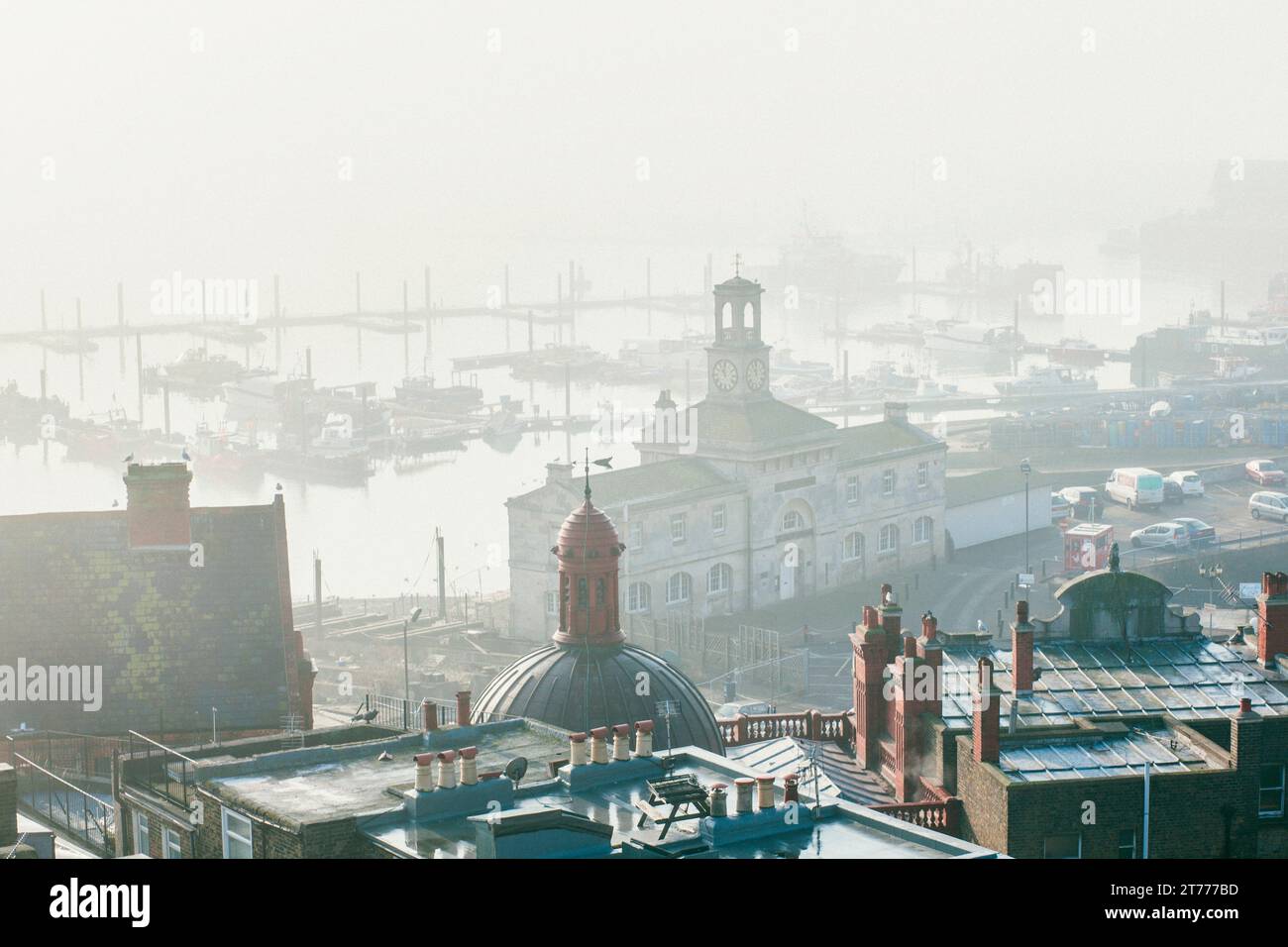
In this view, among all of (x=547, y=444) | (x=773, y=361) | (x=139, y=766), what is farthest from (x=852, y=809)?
(x=773, y=361)

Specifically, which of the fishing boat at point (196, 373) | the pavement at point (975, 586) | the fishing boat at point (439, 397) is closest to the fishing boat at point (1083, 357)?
the fishing boat at point (439, 397)

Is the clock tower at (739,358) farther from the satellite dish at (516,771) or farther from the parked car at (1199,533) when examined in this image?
the satellite dish at (516,771)

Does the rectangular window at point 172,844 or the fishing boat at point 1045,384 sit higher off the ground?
the rectangular window at point 172,844

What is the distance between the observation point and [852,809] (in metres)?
20.6

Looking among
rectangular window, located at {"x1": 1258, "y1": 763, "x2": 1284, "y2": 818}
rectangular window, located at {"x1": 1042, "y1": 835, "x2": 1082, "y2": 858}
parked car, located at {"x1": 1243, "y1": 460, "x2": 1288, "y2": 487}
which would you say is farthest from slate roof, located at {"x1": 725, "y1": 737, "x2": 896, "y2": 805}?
parked car, located at {"x1": 1243, "y1": 460, "x2": 1288, "y2": 487}

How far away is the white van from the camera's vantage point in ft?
326

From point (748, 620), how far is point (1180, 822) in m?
48.9

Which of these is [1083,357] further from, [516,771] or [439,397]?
[516,771]

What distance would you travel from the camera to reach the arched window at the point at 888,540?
8425 centimetres

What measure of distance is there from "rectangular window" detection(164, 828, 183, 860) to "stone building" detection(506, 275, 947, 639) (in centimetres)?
4485

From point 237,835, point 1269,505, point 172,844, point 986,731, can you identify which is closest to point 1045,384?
point 1269,505

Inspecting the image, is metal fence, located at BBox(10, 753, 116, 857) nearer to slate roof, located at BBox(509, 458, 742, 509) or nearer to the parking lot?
slate roof, located at BBox(509, 458, 742, 509)

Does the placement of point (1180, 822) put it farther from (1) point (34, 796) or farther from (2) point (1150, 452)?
(2) point (1150, 452)

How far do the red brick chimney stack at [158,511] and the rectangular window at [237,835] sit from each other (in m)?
12.5
